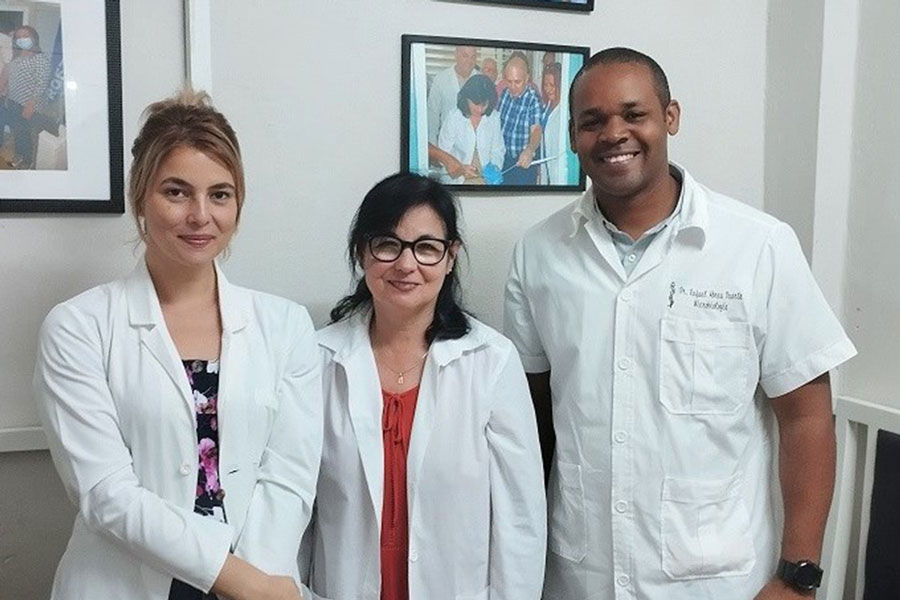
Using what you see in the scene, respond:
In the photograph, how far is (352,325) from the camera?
62.3 inches

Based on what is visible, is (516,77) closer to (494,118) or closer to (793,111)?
(494,118)

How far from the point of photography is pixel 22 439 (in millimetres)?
1641

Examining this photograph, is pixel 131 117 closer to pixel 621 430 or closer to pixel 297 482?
pixel 297 482

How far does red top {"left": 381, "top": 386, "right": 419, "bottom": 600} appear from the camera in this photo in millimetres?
1488

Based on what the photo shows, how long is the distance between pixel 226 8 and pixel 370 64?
0.31 m

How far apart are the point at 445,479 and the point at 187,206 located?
0.62 metres

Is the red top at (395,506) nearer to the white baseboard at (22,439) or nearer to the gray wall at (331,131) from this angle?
the gray wall at (331,131)

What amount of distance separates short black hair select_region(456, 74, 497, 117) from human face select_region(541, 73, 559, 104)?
0.12 meters

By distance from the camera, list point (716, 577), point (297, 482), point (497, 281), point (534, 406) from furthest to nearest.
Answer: point (497, 281), point (534, 406), point (716, 577), point (297, 482)

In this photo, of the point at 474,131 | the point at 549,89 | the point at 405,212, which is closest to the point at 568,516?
the point at 405,212

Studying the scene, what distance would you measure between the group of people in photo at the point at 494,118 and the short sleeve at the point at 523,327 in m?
0.29

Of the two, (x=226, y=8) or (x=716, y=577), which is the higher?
(x=226, y=8)

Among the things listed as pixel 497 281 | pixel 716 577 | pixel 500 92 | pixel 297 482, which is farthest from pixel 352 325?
pixel 716 577

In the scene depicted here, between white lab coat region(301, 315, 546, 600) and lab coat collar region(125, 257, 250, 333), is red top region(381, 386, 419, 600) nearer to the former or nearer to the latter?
white lab coat region(301, 315, 546, 600)
